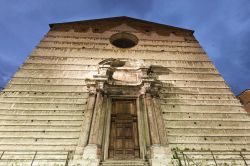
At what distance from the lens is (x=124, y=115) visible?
7.59m

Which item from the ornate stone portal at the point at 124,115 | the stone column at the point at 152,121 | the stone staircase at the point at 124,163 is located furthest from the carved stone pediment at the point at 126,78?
the stone staircase at the point at 124,163

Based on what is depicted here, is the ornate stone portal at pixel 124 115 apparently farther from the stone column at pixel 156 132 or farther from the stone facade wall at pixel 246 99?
the stone facade wall at pixel 246 99

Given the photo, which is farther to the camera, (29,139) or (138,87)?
(138,87)

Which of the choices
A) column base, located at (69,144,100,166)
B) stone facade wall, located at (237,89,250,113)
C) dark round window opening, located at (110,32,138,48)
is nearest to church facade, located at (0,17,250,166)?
column base, located at (69,144,100,166)

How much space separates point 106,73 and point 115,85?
31.8 inches

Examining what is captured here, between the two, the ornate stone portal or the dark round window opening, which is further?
the dark round window opening

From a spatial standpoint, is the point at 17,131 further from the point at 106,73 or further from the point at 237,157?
the point at 237,157

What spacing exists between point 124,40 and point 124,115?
20.4 ft

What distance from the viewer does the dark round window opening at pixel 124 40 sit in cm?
1184

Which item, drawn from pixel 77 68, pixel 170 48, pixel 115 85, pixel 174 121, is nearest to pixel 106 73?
pixel 115 85

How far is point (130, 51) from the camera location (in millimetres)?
10648

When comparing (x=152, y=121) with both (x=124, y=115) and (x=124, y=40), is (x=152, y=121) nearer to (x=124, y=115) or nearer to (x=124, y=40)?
(x=124, y=115)

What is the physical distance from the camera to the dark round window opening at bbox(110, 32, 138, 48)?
466 inches

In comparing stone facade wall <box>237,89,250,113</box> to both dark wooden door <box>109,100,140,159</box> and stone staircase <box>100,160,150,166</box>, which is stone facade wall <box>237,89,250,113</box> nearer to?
dark wooden door <box>109,100,140,159</box>
